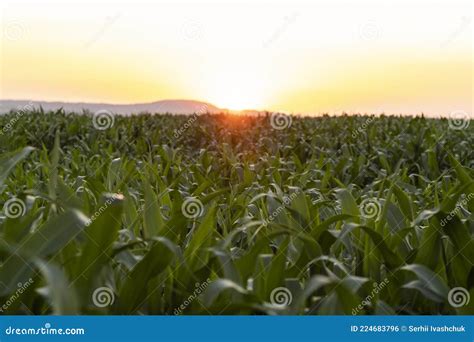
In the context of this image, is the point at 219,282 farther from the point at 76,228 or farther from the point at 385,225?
the point at 385,225

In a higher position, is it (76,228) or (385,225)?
(385,225)

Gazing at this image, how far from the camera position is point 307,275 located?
7.34ft

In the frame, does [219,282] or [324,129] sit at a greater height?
[324,129]

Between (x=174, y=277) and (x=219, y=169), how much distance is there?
161 inches
